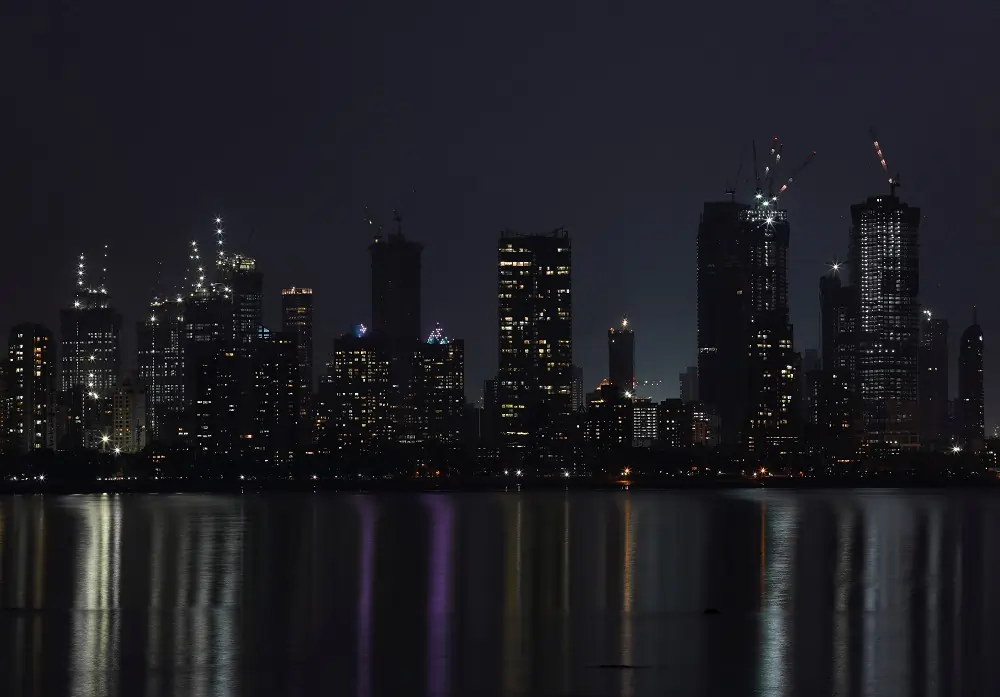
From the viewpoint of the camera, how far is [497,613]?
157ft

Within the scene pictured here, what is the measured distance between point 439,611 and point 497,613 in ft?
6.34

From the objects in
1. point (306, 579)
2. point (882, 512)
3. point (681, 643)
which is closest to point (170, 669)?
point (681, 643)

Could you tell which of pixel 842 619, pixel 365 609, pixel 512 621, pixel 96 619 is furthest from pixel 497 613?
pixel 96 619

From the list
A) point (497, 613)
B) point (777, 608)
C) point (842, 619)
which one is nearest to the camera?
point (842, 619)

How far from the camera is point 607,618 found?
46688 mm

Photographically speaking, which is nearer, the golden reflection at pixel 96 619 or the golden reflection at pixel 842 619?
the golden reflection at pixel 96 619

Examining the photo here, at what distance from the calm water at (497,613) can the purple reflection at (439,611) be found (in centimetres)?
12

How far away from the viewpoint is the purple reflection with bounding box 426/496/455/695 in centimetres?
3512

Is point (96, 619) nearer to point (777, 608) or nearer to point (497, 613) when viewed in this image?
point (497, 613)

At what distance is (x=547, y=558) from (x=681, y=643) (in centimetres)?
3276

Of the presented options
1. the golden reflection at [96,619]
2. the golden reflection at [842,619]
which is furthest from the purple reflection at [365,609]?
the golden reflection at [842,619]

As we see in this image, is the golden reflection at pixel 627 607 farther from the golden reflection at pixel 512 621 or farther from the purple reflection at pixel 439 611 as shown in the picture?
the purple reflection at pixel 439 611

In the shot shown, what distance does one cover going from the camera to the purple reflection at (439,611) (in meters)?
35.1

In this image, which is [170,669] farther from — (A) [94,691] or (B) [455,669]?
(B) [455,669]
